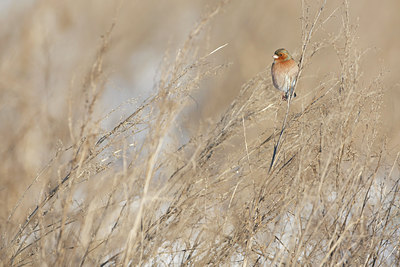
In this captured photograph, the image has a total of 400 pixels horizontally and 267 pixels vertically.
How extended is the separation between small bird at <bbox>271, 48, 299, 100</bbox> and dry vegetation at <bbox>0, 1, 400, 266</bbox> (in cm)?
30

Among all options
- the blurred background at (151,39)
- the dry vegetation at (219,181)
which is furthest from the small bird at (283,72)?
the blurred background at (151,39)

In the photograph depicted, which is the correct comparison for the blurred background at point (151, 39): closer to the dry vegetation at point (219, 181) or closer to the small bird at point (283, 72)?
the small bird at point (283, 72)

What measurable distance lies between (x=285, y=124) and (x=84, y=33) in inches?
140

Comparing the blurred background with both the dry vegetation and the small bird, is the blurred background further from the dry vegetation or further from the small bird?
the dry vegetation

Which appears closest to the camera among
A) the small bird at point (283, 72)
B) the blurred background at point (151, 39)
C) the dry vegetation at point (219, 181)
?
the dry vegetation at point (219, 181)

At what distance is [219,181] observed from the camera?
2033 mm

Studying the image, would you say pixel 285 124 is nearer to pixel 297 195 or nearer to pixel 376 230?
pixel 297 195

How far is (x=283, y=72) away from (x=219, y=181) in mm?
956

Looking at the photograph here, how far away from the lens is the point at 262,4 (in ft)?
19.2

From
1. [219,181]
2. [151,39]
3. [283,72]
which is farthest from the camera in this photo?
[151,39]

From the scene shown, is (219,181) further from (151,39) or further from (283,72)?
(151,39)

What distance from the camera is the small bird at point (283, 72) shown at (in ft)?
8.21

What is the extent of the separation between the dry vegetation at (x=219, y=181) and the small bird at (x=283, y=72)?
0.30 metres

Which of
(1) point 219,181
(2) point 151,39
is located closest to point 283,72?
(1) point 219,181
